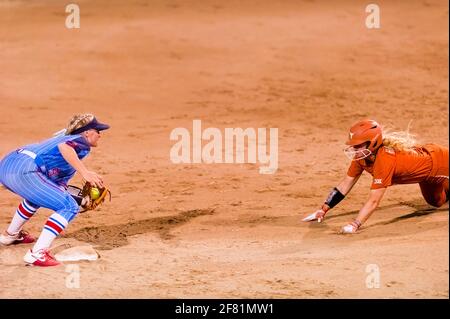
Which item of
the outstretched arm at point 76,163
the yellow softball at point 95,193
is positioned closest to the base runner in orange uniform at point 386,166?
the yellow softball at point 95,193

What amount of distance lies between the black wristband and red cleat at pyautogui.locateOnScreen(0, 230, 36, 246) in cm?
307

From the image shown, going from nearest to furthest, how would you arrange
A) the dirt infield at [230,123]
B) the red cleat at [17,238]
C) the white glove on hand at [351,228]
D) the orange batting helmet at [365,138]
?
the dirt infield at [230,123]
the red cleat at [17,238]
the orange batting helmet at [365,138]
the white glove on hand at [351,228]

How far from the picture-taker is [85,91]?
15141 millimetres

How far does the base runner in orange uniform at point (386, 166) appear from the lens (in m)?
9.26

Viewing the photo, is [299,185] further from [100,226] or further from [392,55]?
[392,55]

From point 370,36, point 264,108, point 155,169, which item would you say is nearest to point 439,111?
point 264,108

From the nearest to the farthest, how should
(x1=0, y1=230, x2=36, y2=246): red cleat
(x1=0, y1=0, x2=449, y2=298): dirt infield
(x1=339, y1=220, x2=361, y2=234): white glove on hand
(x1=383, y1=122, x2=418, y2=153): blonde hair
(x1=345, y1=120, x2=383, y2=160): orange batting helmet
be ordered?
(x1=0, y1=0, x2=449, y2=298): dirt infield
(x1=0, y1=230, x2=36, y2=246): red cleat
(x1=345, y1=120, x2=383, y2=160): orange batting helmet
(x1=339, y1=220, x2=361, y2=234): white glove on hand
(x1=383, y1=122, x2=418, y2=153): blonde hair

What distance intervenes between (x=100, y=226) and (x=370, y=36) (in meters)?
9.78

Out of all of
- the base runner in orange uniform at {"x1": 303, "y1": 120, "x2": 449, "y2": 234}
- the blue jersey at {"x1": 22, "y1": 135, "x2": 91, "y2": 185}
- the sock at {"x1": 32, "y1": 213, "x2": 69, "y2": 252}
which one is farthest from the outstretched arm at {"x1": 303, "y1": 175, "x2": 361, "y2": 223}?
the sock at {"x1": 32, "y1": 213, "x2": 69, "y2": 252}

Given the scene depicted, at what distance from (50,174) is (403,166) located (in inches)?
138

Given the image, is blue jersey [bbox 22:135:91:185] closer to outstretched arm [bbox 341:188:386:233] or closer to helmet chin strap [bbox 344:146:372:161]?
helmet chin strap [bbox 344:146:372:161]

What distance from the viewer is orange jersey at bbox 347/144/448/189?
928cm

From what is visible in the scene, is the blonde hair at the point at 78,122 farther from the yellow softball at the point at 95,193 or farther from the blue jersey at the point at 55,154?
the yellow softball at the point at 95,193

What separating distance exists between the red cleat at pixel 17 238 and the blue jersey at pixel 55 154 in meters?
0.83
